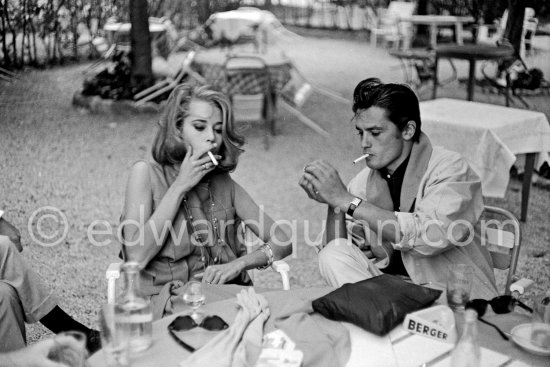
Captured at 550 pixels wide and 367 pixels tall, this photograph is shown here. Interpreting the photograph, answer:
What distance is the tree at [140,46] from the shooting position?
796cm

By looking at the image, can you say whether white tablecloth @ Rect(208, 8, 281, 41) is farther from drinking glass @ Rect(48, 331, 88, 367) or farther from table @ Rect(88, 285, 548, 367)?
drinking glass @ Rect(48, 331, 88, 367)

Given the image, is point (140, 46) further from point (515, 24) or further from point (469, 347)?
point (469, 347)

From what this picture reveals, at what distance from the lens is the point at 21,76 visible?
7.26 m

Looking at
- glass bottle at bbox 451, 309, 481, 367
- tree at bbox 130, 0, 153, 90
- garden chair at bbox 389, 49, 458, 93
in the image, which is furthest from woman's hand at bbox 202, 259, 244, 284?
garden chair at bbox 389, 49, 458, 93

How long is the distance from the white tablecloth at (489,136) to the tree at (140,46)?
4129 millimetres

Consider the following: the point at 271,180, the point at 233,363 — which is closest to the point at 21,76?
the point at 271,180

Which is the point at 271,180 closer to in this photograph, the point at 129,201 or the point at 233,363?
the point at 129,201

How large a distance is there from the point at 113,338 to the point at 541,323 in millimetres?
1135

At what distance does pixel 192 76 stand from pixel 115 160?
2.34 meters

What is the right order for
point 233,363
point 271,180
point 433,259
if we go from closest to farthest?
point 233,363 → point 433,259 → point 271,180

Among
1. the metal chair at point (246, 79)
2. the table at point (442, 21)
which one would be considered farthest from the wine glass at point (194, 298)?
the table at point (442, 21)

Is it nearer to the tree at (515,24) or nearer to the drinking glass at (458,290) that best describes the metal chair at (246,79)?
the tree at (515,24)

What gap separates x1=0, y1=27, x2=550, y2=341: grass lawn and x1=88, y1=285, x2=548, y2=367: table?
5.52 feet

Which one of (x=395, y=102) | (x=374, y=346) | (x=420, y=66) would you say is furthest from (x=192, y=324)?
(x=420, y=66)
